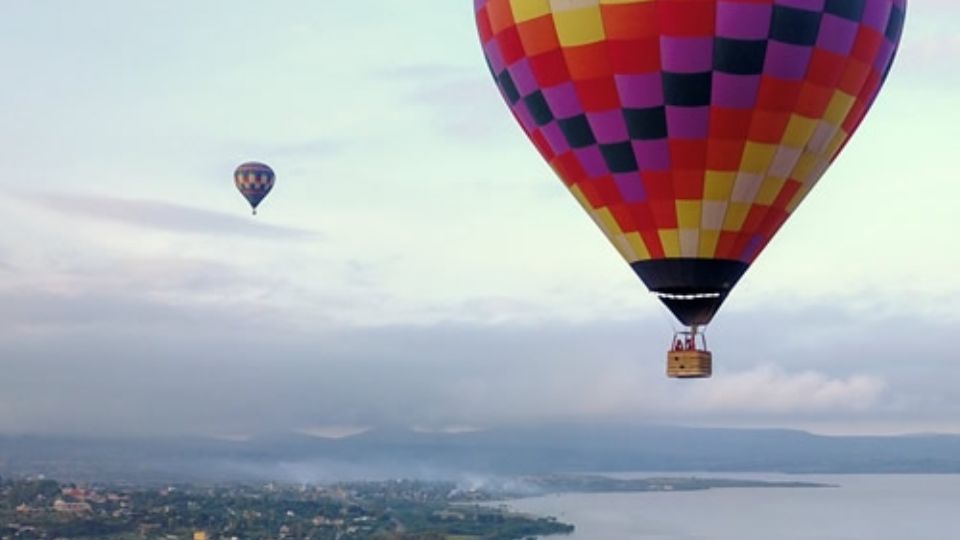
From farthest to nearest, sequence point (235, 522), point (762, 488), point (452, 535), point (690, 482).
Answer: point (690, 482), point (762, 488), point (235, 522), point (452, 535)

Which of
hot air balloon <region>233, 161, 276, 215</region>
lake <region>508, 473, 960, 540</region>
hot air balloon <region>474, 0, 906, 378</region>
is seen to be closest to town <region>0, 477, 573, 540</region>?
lake <region>508, 473, 960, 540</region>

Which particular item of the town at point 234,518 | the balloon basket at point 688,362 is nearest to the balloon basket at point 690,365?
the balloon basket at point 688,362

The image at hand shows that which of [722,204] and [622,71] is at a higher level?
[622,71]

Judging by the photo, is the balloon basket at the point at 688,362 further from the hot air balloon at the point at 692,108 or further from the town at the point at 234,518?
the town at the point at 234,518

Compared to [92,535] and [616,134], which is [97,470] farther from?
[616,134]

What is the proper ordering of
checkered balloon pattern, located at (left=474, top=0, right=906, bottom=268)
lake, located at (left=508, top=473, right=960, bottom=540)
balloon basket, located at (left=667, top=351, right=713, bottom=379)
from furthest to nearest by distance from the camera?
lake, located at (left=508, top=473, right=960, bottom=540), balloon basket, located at (left=667, top=351, right=713, bottom=379), checkered balloon pattern, located at (left=474, top=0, right=906, bottom=268)

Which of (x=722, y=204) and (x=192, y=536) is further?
(x=192, y=536)

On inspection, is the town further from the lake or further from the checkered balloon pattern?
the checkered balloon pattern

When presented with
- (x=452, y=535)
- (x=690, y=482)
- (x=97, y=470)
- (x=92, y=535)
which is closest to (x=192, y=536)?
(x=92, y=535)
